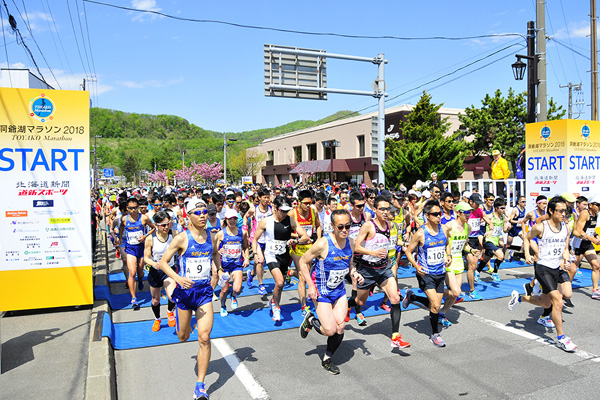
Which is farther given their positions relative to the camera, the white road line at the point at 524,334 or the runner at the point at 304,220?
the runner at the point at 304,220

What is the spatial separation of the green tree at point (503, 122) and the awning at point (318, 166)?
16509 mm

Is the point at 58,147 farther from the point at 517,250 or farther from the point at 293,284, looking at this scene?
the point at 517,250

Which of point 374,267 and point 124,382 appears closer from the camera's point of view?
point 124,382

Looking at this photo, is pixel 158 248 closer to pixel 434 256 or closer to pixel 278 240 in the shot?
pixel 278 240

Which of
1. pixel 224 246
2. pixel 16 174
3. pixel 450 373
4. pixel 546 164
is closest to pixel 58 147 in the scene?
pixel 16 174

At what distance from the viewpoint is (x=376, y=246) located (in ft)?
20.6

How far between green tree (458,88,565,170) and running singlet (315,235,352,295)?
2987cm

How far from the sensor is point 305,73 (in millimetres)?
16984

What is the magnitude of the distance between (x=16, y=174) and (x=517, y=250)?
12.9 metres

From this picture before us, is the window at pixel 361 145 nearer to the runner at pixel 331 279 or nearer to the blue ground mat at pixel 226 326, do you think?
the blue ground mat at pixel 226 326

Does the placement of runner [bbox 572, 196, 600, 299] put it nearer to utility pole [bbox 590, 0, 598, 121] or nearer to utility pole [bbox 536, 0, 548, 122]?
utility pole [bbox 536, 0, 548, 122]

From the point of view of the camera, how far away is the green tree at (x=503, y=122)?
32.4 m

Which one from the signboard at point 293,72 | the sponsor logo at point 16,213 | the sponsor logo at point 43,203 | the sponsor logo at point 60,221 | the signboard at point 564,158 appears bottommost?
the sponsor logo at point 60,221

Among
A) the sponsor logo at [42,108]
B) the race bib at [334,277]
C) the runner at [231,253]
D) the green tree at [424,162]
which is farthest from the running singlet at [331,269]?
the green tree at [424,162]
